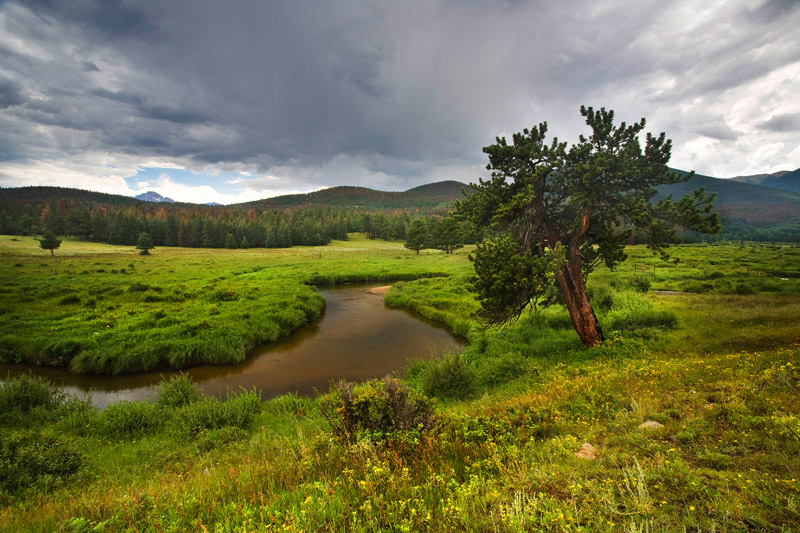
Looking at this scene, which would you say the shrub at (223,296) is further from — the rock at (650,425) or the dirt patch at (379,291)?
the rock at (650,425)

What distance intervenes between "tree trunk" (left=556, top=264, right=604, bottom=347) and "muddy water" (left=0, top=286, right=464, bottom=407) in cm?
671

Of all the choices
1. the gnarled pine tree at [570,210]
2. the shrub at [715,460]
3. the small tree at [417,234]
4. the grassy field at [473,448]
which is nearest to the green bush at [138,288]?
the grassy field at [473,448]

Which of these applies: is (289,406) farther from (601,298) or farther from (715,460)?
(601,298)

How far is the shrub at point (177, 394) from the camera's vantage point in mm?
11492

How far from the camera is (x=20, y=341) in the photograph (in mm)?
17406

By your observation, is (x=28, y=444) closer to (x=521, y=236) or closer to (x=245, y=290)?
(x=521, y=236)

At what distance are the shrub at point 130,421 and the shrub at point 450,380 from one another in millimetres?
9132

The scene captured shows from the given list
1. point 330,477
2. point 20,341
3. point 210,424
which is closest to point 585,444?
point 330,477

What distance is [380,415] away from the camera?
6.40 metres

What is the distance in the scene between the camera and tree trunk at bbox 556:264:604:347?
13305 mm

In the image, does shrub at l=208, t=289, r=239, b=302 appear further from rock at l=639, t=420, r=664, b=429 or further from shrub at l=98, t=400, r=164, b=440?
rock at l=639, t=420, r=664, b=429

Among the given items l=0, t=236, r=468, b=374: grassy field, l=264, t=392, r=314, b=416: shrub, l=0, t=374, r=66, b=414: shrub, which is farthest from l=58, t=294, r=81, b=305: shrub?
l=264, t=392, r=314, b=416: shrub

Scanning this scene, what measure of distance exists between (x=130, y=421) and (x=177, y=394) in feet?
5.76

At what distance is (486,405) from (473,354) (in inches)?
309
